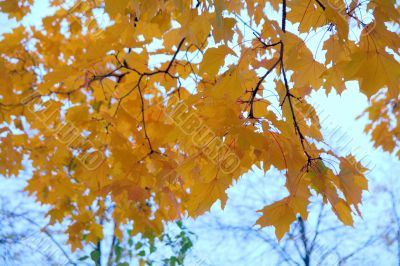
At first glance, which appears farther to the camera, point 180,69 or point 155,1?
point 180,69

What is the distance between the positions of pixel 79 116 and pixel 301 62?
36.5 inches

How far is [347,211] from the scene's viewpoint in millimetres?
1142

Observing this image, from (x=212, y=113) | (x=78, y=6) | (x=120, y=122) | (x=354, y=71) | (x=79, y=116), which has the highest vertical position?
(x=78, y=6)

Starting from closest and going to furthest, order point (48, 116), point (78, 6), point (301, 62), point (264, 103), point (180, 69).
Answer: point (301, 62)
point (264, 103)
point (180, 69)
point (48, 116)
point (78, 6)

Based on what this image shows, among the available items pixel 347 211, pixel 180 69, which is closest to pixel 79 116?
pixel 180 69

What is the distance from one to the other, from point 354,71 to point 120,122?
97 cm

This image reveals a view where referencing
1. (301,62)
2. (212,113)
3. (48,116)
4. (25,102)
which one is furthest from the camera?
(25,102)

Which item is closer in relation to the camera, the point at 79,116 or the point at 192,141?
the point at 192,141

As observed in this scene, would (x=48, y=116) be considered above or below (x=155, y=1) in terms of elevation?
above

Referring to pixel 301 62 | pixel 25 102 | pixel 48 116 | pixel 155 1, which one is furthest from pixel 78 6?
pixel 301 62

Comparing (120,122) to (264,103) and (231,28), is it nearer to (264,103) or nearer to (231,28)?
(264,103)

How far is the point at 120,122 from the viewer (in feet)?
5.43

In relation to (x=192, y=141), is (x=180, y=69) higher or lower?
higher

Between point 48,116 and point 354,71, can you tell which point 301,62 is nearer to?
point 354,71
